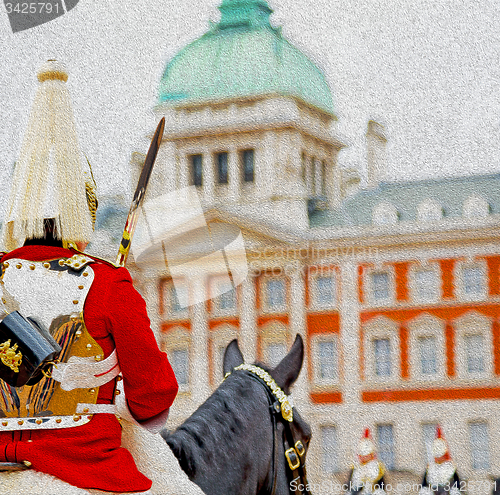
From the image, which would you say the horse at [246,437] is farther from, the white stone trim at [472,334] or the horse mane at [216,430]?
the white stone trim at [472,334]

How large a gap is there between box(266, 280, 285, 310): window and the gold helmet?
291 centimetres

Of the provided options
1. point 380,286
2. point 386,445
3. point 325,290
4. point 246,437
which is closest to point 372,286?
point 380,286

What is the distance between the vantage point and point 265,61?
371 centimetres

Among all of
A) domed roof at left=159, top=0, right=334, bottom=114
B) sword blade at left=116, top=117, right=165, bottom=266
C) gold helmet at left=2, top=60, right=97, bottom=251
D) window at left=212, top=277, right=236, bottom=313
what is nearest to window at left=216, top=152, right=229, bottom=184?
domed roof at left=159, top=0, right=334, bottom=114

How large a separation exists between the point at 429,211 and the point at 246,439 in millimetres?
2755

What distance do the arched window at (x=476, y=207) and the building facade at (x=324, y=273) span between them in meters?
0.01

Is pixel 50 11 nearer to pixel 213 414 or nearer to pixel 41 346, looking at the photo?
pixel 213 414

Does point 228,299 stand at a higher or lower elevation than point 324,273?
lower

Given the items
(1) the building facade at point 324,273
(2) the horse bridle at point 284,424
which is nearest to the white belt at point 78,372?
(2) the horse bridle at point 284,424

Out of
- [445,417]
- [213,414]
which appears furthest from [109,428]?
[445,417]

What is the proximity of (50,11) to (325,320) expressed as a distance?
171cm

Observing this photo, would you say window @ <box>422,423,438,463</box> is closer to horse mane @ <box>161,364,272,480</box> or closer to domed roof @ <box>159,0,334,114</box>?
domed roof @ <box>159,0,334,114</box>

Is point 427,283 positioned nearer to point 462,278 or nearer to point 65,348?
point 462,278

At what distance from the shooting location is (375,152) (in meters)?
3.59
